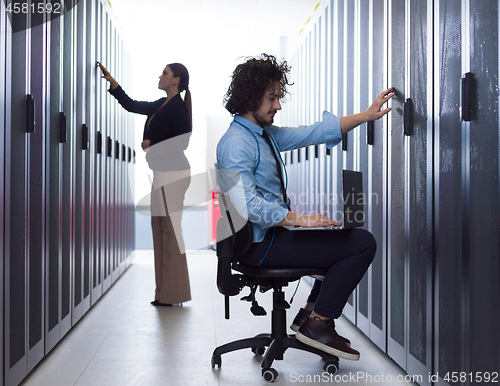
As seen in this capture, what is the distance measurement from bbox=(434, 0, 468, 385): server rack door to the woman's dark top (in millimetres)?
1833

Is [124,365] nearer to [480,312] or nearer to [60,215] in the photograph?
[60,215]

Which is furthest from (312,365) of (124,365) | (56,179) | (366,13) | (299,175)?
(299,175)

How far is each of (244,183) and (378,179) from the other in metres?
0.82

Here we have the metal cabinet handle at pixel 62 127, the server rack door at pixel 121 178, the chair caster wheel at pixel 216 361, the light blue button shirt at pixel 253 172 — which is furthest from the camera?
the server rack door at pixel 121 178

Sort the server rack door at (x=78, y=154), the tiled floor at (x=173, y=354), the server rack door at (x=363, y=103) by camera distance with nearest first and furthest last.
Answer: the tiled floor at (x=173, y=354)
the server rack door at (x=363, y=103)
the server rack door at (x=78, y=154)

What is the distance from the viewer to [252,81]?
1976mm

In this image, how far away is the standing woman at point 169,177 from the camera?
124 inches

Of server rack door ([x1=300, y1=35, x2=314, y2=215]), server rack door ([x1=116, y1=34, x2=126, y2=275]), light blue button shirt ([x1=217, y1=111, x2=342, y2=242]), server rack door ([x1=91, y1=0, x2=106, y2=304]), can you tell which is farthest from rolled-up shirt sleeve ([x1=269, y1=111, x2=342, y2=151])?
server rack door ([x1=116, y1=34, x2=126, y2=275])

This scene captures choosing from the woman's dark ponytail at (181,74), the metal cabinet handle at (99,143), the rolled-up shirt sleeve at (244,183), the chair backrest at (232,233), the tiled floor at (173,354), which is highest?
the woman's dark ponytail at (181,74)

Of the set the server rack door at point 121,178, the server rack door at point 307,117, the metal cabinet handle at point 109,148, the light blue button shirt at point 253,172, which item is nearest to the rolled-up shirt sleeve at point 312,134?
the light blue button shirt at point 253,172

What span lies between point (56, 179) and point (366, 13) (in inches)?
69.1

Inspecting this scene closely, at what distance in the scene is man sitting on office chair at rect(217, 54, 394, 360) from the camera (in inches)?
71.7

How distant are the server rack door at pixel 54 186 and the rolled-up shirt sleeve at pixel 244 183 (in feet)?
2.86

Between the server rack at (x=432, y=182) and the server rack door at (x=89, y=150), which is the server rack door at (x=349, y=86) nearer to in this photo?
the server rack at (x=432, y=182)
